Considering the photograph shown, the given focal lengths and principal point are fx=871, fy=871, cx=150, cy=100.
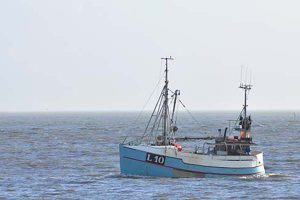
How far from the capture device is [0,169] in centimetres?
7581

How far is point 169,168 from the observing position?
209 feet

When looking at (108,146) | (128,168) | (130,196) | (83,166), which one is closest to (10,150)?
(108,146)

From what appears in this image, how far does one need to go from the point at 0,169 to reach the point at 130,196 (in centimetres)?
2347

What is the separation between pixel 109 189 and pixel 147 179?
16.2 feet

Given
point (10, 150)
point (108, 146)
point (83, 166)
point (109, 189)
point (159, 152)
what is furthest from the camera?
point (108, 146)

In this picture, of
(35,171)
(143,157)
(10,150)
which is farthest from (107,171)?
(10,150)

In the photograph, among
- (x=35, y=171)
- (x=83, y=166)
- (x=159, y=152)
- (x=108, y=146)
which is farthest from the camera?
(x=108, y=146)

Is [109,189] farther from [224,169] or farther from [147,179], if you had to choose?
[224,169]

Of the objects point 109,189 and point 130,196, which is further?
point 109,189

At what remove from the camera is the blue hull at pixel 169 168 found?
63562 mm

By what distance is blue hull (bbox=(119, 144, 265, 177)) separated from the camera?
6356 cm

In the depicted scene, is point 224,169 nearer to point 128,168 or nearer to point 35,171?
point 128,168

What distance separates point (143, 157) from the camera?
6366 cm

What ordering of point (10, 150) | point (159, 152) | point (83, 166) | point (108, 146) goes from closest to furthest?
point (159, 152) → point (83, 166) → point (10, 150) → point (108, 146)
